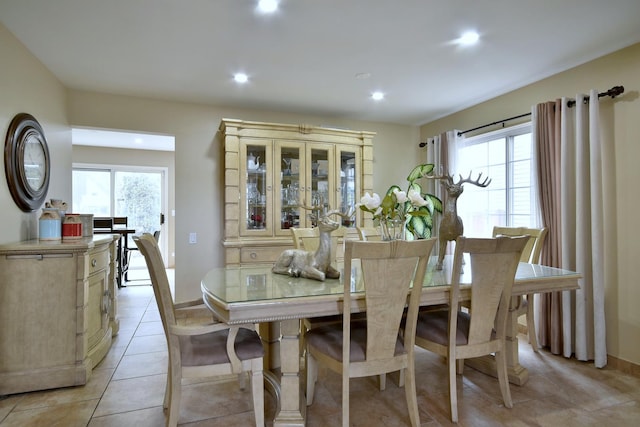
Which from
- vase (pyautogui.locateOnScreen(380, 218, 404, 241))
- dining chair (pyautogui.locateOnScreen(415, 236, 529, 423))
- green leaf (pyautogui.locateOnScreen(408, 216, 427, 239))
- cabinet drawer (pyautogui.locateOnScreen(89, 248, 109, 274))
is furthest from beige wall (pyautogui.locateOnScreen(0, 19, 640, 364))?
vase (pyautogui.locateOnScreen(380, 218, 404, 241))

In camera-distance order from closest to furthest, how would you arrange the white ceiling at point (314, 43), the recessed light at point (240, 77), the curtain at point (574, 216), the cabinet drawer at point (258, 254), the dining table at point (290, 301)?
the dining table at point (290, 301), the white ceiling at point (314, 43), the curtain at point (574, 216), the recessed light at point (240, 77), the cabinet drawer at point (258, 254)

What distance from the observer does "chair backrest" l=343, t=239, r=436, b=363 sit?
1.62m

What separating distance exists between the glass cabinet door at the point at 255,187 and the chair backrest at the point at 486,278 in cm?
231

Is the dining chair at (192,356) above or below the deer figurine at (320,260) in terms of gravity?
below

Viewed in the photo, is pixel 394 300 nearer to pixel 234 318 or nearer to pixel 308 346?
pixel 308 346

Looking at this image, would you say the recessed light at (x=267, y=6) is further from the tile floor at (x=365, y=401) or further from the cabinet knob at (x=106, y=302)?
the cabinet knob at (x=106, y=302)

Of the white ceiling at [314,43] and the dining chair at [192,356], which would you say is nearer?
the dining chair at [192,356]

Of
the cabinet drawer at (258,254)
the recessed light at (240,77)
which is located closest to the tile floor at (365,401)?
the cabinet drawer at (258,254)

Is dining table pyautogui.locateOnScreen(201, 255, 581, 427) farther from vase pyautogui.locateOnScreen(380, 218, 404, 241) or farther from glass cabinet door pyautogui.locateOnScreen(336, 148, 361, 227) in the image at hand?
glass cabinet door pyautogui.locateOnScreen(336, 148, 361, 227)

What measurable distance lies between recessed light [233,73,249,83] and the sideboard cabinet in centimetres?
177

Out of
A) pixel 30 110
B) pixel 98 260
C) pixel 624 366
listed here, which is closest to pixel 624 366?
pixel 624 366

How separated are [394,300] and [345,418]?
2.00 ft

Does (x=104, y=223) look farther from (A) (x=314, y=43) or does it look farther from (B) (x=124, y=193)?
(A) (x=314, y=43)

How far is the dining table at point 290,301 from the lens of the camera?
5.25 feet
